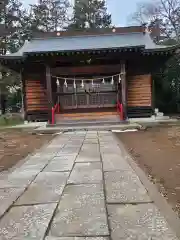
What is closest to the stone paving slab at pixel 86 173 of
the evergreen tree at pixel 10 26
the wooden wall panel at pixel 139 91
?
the wooden wall panel at pixel 139 91

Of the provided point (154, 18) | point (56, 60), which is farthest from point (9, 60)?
point (154, 18)

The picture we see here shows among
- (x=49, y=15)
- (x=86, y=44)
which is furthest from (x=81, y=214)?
(x=49, y=15)

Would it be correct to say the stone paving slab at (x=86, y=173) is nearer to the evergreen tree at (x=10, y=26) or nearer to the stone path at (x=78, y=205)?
the stone path at (x=78, y=205)

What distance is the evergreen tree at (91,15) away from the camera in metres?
42.9

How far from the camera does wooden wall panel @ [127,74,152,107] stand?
16.8m

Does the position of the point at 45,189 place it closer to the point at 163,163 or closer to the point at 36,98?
the point at 163,163

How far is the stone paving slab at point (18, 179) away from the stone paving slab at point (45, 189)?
11 centimetres

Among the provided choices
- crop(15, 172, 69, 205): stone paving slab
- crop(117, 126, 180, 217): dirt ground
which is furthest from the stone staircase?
crop(15, 172, 69, 205): stone paving slab

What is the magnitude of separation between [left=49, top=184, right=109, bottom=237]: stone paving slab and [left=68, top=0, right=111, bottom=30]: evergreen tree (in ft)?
137

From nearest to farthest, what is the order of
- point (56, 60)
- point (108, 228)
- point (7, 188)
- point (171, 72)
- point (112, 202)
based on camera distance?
1. point (108, 228)
2. point (112, 202)
3. point (7, 188)
4. point (56, 60)
5. point (171, 72)

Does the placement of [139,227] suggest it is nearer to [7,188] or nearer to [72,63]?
[7,188]

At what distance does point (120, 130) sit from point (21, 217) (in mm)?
9746

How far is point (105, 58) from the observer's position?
Result: 620 inches

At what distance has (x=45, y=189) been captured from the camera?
3.73m
